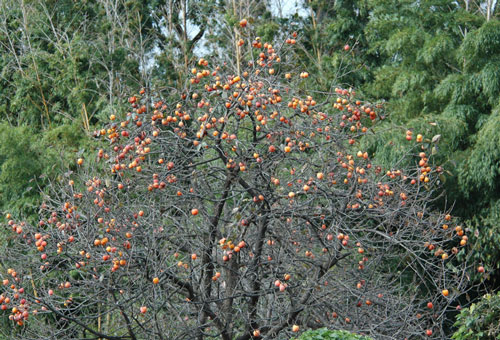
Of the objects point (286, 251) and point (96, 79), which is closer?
point (286, 251)

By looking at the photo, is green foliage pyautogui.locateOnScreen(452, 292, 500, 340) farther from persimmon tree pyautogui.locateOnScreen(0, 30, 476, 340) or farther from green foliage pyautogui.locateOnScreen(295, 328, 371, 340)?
green foliage pyautogui.locateOnScreen(295, 328, 371, 340)

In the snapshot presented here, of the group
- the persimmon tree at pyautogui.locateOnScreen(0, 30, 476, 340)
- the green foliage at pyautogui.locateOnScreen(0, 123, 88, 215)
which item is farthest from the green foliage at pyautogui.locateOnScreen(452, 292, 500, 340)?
the green foliage at pyautogui.locateOnScreen(0, 123, 88, 215)

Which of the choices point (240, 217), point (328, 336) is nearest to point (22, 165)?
point (240, 217)

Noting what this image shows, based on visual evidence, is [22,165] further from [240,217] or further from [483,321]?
[483,321]

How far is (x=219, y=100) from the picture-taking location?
3705 mm

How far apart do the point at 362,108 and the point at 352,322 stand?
1.24 m

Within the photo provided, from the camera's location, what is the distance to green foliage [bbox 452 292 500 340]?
4.68 m

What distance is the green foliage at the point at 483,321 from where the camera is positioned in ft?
15.4

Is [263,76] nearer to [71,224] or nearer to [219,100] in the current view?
[219,100]

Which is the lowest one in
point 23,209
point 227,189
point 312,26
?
point 23,209

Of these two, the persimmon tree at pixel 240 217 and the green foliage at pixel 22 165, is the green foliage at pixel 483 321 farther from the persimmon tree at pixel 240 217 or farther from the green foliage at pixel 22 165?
the green foliage at pixel 22 165

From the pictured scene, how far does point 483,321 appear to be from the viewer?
4.71 m

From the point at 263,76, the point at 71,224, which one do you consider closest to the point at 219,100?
the point at 263,76

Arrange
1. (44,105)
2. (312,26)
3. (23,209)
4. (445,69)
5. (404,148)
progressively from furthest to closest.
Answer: (312,26)
(44,105)
(445,69)
(23,209)
(404,148)
